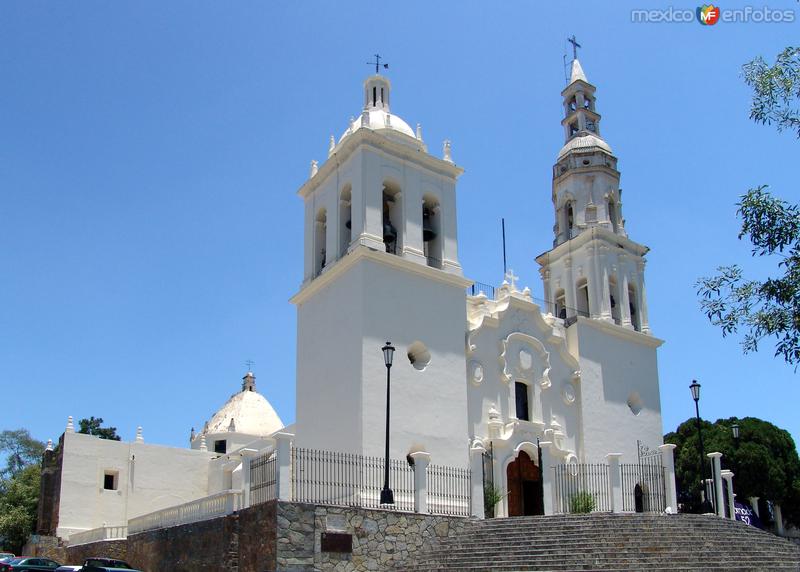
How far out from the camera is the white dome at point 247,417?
4350cm

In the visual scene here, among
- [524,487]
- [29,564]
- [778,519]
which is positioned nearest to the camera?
[29,564]

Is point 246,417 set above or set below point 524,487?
above

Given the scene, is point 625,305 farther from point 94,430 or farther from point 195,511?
point 94,430

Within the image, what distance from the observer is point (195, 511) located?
20.3 m

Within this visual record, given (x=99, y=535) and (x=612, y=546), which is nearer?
(x=612, y=546)

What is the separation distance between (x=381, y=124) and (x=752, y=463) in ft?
75.2

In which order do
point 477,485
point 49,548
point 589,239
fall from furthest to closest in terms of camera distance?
point 49,548 < point 589,239 < point 477,485

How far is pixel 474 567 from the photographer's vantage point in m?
17.2

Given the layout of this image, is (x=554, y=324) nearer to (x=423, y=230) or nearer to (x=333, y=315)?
(x=423, y=230)

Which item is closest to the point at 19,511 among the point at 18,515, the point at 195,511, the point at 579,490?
the point at 18,515

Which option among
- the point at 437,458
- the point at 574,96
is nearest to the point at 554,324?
the point at 437,458

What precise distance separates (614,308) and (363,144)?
35.8 feet

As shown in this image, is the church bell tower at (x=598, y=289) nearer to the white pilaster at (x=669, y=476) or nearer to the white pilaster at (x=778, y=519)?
the white pilaster at (x=669, y=476)

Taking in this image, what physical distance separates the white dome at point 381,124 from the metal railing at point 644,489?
12081 mm
